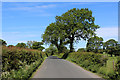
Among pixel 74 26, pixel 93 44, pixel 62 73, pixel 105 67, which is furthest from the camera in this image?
pixel 93 44

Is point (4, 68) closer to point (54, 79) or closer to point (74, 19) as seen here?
point (54, 79)

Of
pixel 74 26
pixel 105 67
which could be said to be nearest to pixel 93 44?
pixel 74 26

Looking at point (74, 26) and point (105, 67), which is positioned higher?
point (74, 26)

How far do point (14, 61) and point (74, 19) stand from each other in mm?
44161

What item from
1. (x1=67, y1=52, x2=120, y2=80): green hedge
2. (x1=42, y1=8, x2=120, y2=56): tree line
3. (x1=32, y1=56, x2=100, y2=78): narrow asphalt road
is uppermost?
(x1=42, y1=8, x2=120, y2=56): tree line

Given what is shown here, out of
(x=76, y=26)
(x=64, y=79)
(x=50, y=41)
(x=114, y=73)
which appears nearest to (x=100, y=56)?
(x=114, y=73)

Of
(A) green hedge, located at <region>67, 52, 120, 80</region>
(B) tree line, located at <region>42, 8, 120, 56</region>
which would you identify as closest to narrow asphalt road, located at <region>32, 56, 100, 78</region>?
(A) green hedge, located at <region>67, 52, 120, 80</region>

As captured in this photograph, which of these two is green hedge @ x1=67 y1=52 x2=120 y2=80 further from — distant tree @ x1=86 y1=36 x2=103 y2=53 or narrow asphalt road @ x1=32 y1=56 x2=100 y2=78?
distant tree @ x1=86 y1=36 x2=103 y2=53

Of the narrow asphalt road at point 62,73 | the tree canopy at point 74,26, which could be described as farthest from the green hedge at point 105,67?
the tree canopy at point 74,26

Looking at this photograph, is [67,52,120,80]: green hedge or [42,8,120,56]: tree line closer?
[67,52,120,80]: green hedge

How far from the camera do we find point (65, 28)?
55219mm

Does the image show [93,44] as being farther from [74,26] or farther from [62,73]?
[62,73]

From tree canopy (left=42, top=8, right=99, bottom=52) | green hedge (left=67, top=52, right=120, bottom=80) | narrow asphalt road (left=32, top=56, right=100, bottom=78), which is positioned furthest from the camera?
tree canopy (left=42, top=8, right=99, bottom=52)

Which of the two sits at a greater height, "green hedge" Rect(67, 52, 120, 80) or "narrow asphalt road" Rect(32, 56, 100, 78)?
"green hedge" Rect(67, 52, 120, 80)
